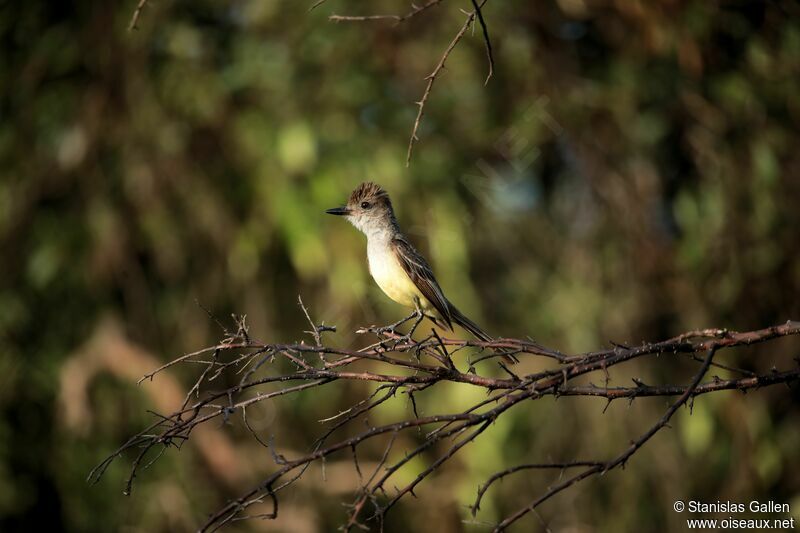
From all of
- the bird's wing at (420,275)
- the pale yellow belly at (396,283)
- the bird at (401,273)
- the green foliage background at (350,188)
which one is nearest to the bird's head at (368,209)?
the bird at (401,273)

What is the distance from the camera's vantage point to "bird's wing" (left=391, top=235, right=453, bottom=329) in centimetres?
461

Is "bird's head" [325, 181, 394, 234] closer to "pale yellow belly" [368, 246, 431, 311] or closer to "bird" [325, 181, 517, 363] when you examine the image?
"bird" [325, 181, 517, 363]

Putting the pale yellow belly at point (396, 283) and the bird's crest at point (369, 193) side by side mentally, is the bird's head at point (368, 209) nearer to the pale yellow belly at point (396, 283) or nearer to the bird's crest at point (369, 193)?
the bird's crest at point (369, 193)

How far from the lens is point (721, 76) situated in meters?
6.59

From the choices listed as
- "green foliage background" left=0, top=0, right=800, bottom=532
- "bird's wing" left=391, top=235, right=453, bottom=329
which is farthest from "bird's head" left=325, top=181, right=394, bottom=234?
"green foliage background" left=0, top=0, right=800, bottom=532

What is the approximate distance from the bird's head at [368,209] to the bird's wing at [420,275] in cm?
28

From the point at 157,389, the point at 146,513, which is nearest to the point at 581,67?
the point at 157,389

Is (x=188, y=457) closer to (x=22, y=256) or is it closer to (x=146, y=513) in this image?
(x=146, y=513)

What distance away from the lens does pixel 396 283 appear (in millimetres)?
4633

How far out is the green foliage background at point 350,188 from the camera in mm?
6289

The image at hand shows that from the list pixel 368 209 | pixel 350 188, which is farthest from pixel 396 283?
pixel 350 188

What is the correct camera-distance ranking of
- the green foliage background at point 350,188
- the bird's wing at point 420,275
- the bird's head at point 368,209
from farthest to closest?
the green foliage background at point 350,188 → the bird's head at point 368,209 → the bird's wing at point 420,275

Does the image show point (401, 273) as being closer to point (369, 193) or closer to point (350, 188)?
point (369, 193)

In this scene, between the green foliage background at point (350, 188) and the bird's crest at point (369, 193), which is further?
the green foliage background at point (350, 188)
